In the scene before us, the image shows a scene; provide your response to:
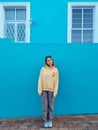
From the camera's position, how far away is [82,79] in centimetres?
919

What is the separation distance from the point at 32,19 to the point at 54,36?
913 mm

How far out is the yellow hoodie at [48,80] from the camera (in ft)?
28.2

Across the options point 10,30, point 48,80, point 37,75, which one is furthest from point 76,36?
point 48,80

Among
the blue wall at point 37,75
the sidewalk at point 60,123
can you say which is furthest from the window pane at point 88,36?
the sidewalk at point 60,123

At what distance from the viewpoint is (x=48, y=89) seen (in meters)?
8.59

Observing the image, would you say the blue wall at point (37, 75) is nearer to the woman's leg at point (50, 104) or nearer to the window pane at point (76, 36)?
the woman's leg at point (50, 104)

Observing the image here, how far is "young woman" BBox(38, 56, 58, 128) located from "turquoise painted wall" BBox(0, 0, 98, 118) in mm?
503

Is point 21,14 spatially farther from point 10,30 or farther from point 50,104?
point 50,104

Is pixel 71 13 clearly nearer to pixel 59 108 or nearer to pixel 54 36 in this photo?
pixel 54 36

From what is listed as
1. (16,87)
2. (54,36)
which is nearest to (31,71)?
(16,87)

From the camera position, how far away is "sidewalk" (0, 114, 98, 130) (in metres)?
8.49

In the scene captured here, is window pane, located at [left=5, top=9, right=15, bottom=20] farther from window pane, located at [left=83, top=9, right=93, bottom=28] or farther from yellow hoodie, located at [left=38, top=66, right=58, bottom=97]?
yellow hoodie, located at [left=38, top=66, right=58, bottom=97]

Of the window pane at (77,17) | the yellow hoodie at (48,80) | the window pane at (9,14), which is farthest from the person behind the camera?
the window pane at (9,14)

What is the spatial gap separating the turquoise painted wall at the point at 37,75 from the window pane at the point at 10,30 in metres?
2.97
